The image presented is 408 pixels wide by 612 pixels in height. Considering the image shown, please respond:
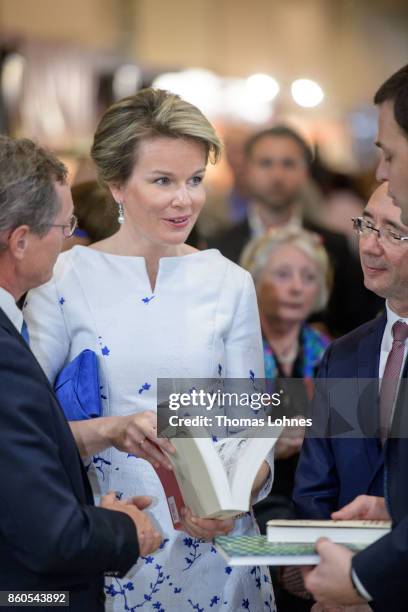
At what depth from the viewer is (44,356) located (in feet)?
9.25

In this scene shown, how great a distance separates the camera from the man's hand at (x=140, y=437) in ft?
8.49

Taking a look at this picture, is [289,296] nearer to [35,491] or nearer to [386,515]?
[386,515]

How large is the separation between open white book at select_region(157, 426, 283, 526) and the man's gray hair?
0.62 m

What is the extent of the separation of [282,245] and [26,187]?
2.42 metres

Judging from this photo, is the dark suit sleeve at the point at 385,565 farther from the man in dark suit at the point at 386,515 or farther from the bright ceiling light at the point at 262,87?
the bright ceiling light at the point at 262,87

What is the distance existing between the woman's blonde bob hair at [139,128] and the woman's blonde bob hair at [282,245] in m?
1.64

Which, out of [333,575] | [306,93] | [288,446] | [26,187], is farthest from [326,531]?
[306,93]

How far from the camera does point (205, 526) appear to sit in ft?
8.27

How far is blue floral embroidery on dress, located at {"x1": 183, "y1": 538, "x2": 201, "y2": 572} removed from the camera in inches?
112

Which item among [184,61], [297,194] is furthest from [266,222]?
[184,61]

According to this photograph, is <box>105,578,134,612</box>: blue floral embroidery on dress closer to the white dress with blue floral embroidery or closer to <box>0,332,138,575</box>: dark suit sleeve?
the white dress with blue floral embroidery

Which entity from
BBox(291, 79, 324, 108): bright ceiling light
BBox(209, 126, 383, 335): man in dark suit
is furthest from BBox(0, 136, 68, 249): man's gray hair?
BBox(291, 79, 324, 108): bright ceiling light

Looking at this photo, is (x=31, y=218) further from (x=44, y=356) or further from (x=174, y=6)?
(x=174, y=6)

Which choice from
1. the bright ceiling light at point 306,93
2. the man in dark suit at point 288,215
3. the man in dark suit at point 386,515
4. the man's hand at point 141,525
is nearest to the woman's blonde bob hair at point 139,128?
the man in dark suit at point 386,515
